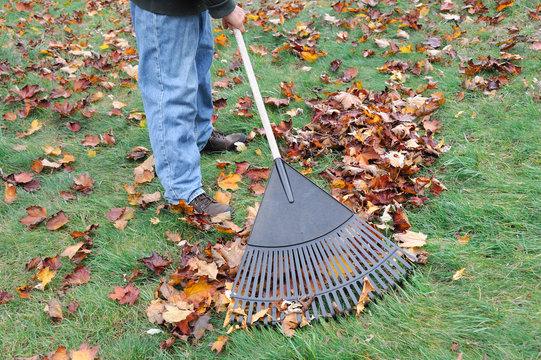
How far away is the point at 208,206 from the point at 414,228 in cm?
105

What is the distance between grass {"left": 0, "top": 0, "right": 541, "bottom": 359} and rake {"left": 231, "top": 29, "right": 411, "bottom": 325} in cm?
9

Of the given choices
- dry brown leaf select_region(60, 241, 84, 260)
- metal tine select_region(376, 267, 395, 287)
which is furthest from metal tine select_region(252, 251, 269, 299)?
dry brown leaf select_region(60, 241, 84, 260)

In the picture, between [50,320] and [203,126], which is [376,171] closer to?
[203,126]

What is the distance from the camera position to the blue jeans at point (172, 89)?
6.05 ft

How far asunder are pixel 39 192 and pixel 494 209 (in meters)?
2.56

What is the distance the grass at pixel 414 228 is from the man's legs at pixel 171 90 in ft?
0.85

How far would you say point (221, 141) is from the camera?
2.65 m

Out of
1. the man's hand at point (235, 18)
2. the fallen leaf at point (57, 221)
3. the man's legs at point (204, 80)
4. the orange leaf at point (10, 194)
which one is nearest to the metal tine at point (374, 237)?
the man's hand at point (235, 18)

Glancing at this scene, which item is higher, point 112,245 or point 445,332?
point 445,332

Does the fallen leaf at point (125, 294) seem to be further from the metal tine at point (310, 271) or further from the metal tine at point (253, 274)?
the metal tine at point (310, 271)

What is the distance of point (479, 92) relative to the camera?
8.75ft

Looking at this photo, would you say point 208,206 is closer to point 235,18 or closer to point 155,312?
point 155,312

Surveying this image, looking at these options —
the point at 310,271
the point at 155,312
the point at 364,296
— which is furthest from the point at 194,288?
the point at 364,296

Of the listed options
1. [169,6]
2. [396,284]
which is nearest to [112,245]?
[169,6]
